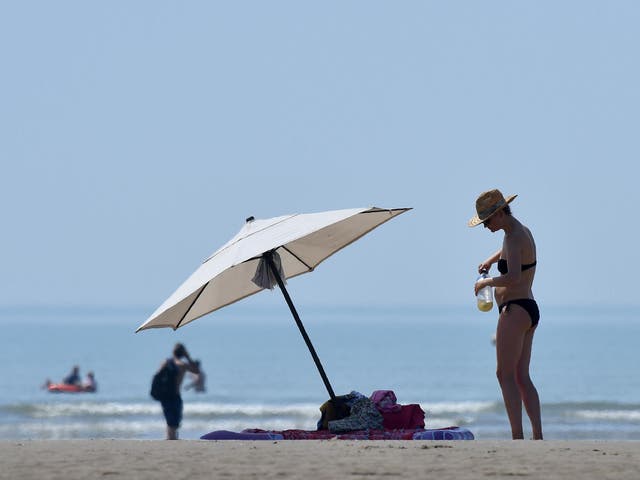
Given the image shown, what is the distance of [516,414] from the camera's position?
8805 millimetres

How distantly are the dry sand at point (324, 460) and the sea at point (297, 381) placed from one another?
13.8 metres

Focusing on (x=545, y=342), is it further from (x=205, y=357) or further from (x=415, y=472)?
(x=415, y=472)

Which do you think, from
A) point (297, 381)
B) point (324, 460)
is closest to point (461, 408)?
point (297, 381)

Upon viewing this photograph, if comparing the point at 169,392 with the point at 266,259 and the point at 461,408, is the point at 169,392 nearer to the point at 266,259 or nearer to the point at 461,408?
the point at 266,259

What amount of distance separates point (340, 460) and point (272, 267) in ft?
9.11

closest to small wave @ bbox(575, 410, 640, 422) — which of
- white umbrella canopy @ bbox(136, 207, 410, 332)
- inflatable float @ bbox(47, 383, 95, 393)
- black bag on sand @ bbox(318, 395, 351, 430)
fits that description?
inflatable float @ bbox(47, 383, 95, 393)

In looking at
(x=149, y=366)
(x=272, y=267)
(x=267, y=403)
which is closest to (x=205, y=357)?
(x=149, y=366)

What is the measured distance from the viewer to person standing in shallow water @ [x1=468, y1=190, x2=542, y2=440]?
28.5ft

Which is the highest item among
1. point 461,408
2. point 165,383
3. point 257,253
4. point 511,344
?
point 461,408

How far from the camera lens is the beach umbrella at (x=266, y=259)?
30.1ft

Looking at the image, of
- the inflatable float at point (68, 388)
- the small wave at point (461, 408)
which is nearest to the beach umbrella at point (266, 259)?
the small wave at point (461, 408)

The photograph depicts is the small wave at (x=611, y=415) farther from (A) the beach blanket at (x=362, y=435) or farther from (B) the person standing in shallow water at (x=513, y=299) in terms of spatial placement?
(B) the person standing in shallow water at (x=513, y=299)

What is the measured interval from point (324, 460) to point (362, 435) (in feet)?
5.98

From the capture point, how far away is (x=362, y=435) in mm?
9180
